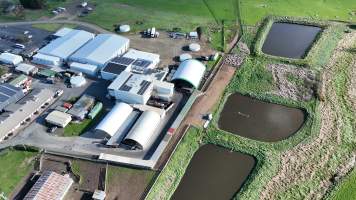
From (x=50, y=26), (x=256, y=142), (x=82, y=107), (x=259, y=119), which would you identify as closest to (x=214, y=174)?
(x=256, y=142)

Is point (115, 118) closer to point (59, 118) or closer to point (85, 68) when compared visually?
point (59, 118)

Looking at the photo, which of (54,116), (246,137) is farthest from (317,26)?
(54,116)

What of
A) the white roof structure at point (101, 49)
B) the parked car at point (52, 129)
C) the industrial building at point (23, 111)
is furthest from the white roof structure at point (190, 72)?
the industrial building at point (23, 111)

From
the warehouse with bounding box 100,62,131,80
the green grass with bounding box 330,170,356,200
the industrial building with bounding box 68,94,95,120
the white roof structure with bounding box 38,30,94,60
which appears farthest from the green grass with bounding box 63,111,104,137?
the green grass with bounding box 330,170,356,200

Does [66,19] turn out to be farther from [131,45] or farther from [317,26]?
[317,26]

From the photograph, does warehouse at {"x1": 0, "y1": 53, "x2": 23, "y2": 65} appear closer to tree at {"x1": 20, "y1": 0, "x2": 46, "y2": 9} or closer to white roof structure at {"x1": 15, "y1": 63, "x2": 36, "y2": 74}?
white roof structure at {"x1": 15, "y1": 63, "x2": 36, "y2": 74}
